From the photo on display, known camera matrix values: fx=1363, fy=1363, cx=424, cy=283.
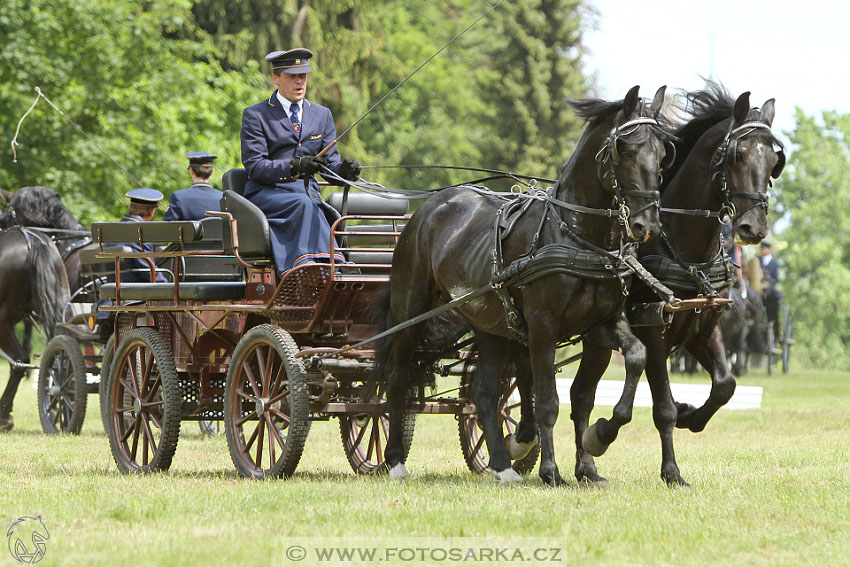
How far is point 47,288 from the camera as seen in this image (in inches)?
520

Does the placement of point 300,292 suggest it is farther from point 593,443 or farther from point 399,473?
point 593,443

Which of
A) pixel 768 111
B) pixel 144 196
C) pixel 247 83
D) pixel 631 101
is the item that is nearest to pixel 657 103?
pixel 631 101

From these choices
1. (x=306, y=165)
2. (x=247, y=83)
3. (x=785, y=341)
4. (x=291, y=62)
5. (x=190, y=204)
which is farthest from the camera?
(x=247, y=83)

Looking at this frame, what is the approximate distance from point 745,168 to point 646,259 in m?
0.77

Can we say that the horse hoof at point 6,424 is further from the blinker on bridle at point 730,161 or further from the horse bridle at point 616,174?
the blinker on bridle at point 730,161

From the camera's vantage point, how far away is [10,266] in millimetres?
13305

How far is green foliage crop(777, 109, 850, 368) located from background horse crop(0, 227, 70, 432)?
3590 centimetres

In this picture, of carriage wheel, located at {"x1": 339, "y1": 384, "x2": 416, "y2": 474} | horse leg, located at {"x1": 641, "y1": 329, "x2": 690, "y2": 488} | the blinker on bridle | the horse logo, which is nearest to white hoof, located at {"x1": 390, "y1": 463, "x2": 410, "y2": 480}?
carriage wheel, located at {"x1": 339, "y1": 384, "x2": 416, "y2": 474}

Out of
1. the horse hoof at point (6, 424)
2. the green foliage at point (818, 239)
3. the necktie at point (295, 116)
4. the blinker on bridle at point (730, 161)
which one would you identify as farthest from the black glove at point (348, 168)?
the green foliage at point (818, 239)

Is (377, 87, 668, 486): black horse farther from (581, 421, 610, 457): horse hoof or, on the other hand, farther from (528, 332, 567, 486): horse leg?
(581, 421, 610, 457): horse hoof

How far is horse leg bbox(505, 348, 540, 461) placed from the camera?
323 inches

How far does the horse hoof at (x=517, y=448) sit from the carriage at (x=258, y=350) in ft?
1.62

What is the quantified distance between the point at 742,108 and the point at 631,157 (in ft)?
3.39

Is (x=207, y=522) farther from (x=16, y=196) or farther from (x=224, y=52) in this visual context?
(x=224, y=52)
